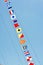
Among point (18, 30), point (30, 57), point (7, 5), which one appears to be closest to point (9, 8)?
point (7, 5)

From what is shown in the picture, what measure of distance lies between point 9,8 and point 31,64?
284 inches

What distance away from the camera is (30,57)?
1260 inches

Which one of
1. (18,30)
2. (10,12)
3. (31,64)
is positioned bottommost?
(31,64)

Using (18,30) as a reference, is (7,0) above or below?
above

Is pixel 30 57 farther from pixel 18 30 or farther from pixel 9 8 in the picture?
pixel 9 8

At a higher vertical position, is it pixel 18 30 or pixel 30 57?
pixel 18 30

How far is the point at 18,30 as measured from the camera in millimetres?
32844

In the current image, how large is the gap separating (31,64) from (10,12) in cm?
679

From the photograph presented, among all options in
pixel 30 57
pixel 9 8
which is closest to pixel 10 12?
pixel 9 8

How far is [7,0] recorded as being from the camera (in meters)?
33.4

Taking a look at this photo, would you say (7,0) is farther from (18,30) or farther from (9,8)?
(18,30)

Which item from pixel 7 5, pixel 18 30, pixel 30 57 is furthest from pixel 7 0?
pixel 30 57

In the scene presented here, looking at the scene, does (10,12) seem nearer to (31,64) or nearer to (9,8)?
(9,8)

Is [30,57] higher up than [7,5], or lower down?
lower down
